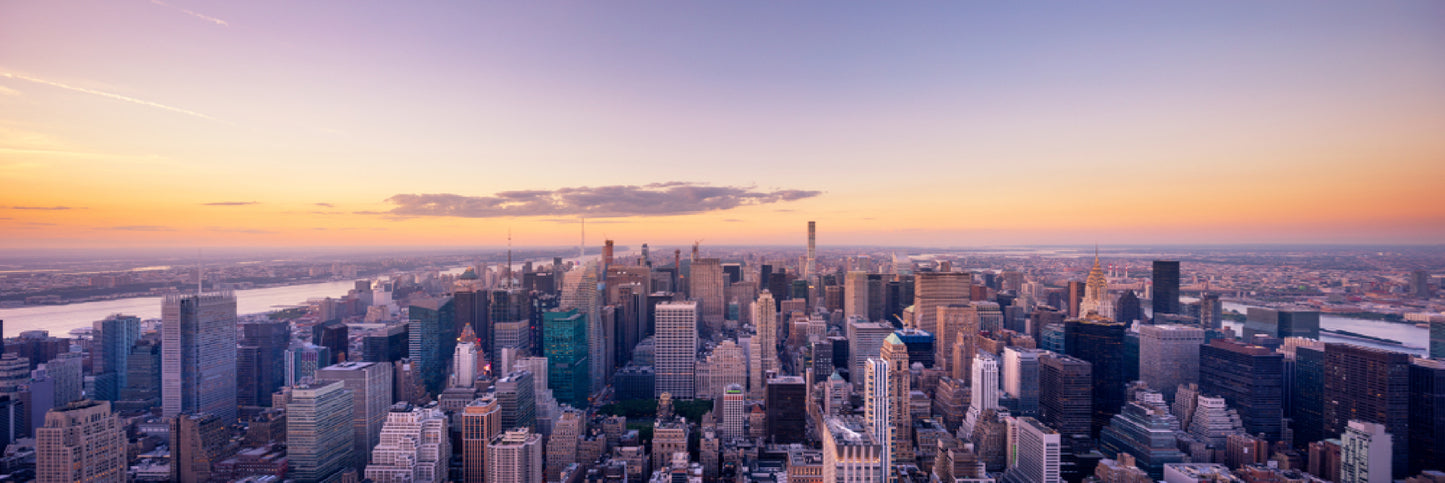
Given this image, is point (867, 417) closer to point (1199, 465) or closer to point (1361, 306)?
point (1199, 465)

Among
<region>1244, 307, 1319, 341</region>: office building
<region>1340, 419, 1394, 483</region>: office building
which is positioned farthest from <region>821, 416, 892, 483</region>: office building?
<region>1244, 307, 1319, 341</region>: office building

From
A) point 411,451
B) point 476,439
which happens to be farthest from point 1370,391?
point 411,451

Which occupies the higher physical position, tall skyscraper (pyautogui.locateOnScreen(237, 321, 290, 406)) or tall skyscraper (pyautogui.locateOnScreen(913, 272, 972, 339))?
tall skyscraper (pyautogui.locateOnScreen(913, 272, 972, 339))

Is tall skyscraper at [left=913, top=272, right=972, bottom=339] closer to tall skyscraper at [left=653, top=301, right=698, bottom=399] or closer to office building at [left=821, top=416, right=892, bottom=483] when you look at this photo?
tall skyscraper at [left=653, top=301, right=698, bottom=399]

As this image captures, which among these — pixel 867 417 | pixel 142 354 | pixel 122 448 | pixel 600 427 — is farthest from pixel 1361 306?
pixel 142 354

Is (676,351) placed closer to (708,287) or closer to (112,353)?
(708,287)

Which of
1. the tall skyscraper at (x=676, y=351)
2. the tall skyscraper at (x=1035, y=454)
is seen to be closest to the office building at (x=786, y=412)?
the tall skyscraper at (x=1035, y=454)
